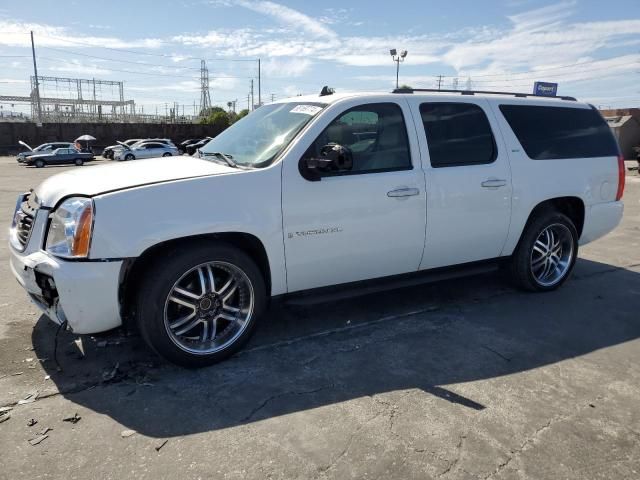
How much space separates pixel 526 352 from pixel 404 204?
1.47 meters

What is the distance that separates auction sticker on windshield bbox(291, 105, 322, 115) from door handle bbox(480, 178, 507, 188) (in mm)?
1623

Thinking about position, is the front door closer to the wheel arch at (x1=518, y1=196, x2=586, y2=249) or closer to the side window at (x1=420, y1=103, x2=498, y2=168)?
the side window at (x1=420, y1=103, x2=498, y2=168)

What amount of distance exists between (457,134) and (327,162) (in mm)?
1497

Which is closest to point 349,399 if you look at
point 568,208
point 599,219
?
point 568,208

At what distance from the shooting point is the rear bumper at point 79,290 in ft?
9.95

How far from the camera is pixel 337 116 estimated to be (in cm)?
383

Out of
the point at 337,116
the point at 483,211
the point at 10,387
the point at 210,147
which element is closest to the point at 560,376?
the point at 483,211

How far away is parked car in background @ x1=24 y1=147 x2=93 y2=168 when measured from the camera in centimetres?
3238

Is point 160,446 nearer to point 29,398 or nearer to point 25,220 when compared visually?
point 29,398

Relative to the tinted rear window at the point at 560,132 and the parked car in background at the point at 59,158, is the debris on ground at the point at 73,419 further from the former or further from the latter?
the parked car in background at the point at 59,158

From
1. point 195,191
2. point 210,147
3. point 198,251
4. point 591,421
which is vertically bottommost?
point 591,421

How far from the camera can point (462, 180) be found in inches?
169

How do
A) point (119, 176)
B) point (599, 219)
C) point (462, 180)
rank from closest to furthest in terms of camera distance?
1. point (119, 176)
2. point (462, 180)
3. point (599, 219)

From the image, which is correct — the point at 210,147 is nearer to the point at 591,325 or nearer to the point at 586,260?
the point at 591,325
